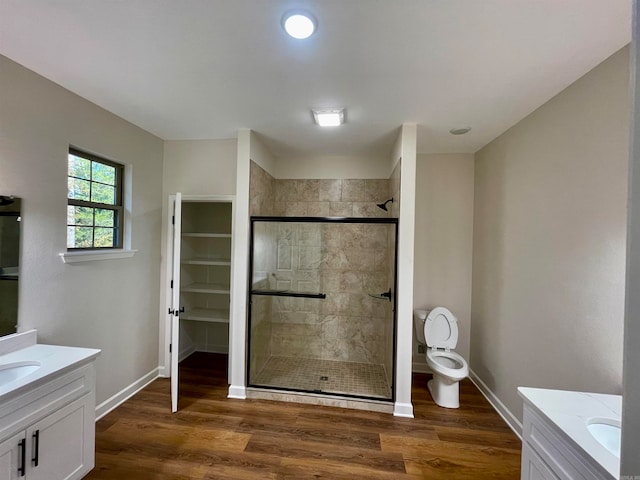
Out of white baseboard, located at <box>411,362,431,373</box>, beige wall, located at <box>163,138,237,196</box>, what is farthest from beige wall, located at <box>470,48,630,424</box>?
beige wall, located at <box>163,138,237,196</box>

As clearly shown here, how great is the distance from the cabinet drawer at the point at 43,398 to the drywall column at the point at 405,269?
2.33 metres

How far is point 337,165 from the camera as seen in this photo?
140 inches

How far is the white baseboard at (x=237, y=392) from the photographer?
2664 mm

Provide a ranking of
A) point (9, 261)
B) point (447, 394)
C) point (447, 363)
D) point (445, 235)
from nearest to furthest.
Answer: point (9, 261)
point (447, 394)
point (447, 363)
point (445, 235)

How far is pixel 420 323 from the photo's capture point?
306 centimetres

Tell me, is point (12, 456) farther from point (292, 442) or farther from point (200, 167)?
point (200, 167)

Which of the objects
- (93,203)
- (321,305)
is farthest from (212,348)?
(93,203)

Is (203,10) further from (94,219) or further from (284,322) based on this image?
(284,322)

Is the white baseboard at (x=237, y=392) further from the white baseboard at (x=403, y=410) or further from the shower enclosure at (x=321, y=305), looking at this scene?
the white baseboard at (x=403, y=410)

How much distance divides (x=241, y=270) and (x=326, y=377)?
151 cm

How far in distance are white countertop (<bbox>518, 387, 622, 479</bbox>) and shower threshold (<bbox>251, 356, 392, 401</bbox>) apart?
1545mm

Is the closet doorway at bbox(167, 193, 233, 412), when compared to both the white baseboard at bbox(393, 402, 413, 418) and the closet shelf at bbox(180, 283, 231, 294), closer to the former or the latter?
the closet shelf at bbox(180, 283, 231, 294)

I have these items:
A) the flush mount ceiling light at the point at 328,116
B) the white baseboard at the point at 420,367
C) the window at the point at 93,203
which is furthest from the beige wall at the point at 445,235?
the window at the point at 93,203

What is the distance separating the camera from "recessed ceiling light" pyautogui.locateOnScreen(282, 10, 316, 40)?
1.29 meters
